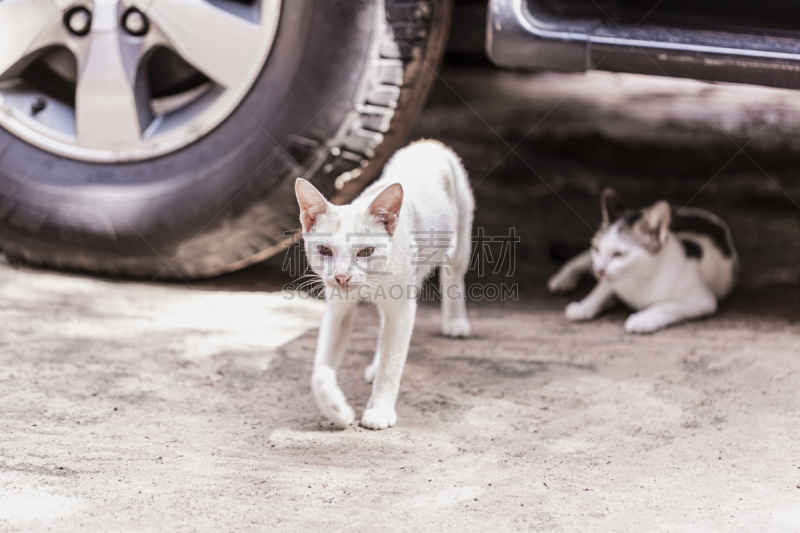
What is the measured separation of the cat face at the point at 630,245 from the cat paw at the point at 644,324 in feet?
0.73

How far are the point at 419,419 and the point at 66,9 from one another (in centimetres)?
210

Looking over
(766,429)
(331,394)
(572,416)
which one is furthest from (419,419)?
(766,429)

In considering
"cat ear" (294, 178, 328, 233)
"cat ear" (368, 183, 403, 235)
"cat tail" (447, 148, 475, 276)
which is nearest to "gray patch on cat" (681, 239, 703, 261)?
"cat tail" (447, 148, 475, 276)

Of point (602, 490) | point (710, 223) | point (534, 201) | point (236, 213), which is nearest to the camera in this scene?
point (602, 490)

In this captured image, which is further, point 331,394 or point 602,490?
point 331,394

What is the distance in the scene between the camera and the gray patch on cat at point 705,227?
10.3 ft

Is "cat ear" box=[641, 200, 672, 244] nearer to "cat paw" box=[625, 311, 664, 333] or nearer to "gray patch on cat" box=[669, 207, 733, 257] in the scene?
"gray patch on cat" box=[669, 207, 733, 257]

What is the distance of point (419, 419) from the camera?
6.78 ft

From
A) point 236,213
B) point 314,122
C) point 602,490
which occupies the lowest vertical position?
point 602,490

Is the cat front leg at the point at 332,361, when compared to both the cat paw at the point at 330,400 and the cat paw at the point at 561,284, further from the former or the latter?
the cat paw at the point at 561,284

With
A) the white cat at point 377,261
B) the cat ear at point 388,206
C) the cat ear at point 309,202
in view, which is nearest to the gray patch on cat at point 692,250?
the white cat at point 377,261

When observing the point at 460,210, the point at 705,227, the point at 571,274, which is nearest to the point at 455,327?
the point at 460,210

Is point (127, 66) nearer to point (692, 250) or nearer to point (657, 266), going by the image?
point (657, 266)

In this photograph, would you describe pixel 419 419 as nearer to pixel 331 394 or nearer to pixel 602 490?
pixel 331 394
